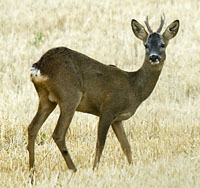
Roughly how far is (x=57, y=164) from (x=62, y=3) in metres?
14.7

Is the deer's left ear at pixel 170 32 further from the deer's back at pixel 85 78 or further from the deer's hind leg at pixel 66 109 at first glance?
the deer's hind leg at pixel 66 109

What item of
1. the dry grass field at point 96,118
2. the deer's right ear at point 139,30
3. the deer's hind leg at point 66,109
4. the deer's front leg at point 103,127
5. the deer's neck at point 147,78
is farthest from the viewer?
the deer's right ear at point 139,30

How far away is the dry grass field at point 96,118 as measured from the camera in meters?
6.34

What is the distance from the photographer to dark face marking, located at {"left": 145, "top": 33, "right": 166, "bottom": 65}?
24.1 feet

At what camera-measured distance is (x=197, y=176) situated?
6.16 metres

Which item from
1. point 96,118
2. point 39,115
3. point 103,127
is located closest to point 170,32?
point 103,127

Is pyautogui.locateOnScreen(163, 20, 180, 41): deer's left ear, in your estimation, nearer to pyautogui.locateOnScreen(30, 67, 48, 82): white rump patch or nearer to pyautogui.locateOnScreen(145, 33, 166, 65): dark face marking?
pyautogui.locateOnScreen(145, 33, 166, 65): dark face marking

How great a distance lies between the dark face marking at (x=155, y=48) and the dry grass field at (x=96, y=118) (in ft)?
4.20

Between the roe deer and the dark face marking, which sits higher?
the dark face marking

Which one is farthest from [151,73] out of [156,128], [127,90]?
[156,128]

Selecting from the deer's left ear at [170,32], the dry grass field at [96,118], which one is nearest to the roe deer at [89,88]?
the deer's left ear at [170,32]

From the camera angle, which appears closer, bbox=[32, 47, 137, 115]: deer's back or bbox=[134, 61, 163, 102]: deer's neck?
bbox=[32, 47, 137, 115]: deer's back

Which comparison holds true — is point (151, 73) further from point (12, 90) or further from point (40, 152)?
point (12, 90)

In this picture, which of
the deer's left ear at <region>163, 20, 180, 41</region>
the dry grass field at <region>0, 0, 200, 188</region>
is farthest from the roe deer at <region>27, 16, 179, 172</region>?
the dry grass field at <region>0, 0, 200, 188</region>
